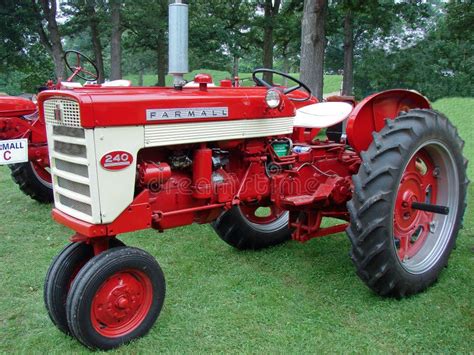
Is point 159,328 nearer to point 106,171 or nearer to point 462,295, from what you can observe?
point 106,171

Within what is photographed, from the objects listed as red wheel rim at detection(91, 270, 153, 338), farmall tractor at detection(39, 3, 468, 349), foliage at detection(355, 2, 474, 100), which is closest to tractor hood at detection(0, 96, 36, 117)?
farmall tractor at detection(39, 3, 468, 349)

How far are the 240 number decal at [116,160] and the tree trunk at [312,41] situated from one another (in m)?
6.62

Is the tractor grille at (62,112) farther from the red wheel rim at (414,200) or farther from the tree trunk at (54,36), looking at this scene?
the tree trunk at (54,36)

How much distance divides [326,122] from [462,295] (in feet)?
4.99

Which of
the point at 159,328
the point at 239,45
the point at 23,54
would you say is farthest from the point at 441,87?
the point at 159,328

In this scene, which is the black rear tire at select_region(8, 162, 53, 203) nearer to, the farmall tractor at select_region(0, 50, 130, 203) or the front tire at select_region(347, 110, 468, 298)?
the farmall tractor at select_region(0, 50, 130, 203)

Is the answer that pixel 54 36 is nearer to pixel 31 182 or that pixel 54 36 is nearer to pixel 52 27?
pixel 52 27

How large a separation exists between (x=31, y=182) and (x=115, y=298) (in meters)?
3.68

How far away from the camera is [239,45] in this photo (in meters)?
20.5

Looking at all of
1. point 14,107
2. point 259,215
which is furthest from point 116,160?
point 14,107

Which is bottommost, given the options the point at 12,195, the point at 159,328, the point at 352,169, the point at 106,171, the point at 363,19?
the point at 12,195

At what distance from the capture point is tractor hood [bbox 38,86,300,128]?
236 centimetres

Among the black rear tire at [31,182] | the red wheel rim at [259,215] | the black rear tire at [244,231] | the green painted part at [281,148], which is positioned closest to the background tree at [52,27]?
the black rear tire at [31,182]

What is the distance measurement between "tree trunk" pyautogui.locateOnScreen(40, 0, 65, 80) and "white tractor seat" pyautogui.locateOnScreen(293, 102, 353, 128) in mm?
14222
